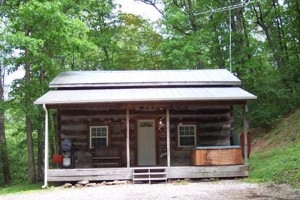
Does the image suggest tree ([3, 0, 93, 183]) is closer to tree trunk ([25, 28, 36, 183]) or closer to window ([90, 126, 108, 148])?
tree trunk ([25, 28, 36, 183])

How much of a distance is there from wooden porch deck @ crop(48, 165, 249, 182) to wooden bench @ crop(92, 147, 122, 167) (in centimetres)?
165

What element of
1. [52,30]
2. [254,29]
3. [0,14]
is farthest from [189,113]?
[254,29]

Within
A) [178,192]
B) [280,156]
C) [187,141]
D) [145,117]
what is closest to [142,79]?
[145,117]

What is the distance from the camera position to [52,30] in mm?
17781

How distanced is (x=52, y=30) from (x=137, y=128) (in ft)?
19.0

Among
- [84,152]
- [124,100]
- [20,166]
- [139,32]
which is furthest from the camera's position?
[139,32]

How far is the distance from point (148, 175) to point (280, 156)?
5360mm

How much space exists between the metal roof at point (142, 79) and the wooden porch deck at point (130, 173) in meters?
4.13

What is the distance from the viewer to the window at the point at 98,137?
1708 cm

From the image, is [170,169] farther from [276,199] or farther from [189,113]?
[276,199]

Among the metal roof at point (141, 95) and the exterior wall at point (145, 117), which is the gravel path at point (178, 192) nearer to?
the exterior wall at point (145, 117)

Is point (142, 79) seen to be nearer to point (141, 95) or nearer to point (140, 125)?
point (140, 125)

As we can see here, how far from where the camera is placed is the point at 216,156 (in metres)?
15.1

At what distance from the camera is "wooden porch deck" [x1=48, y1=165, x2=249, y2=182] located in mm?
14742
